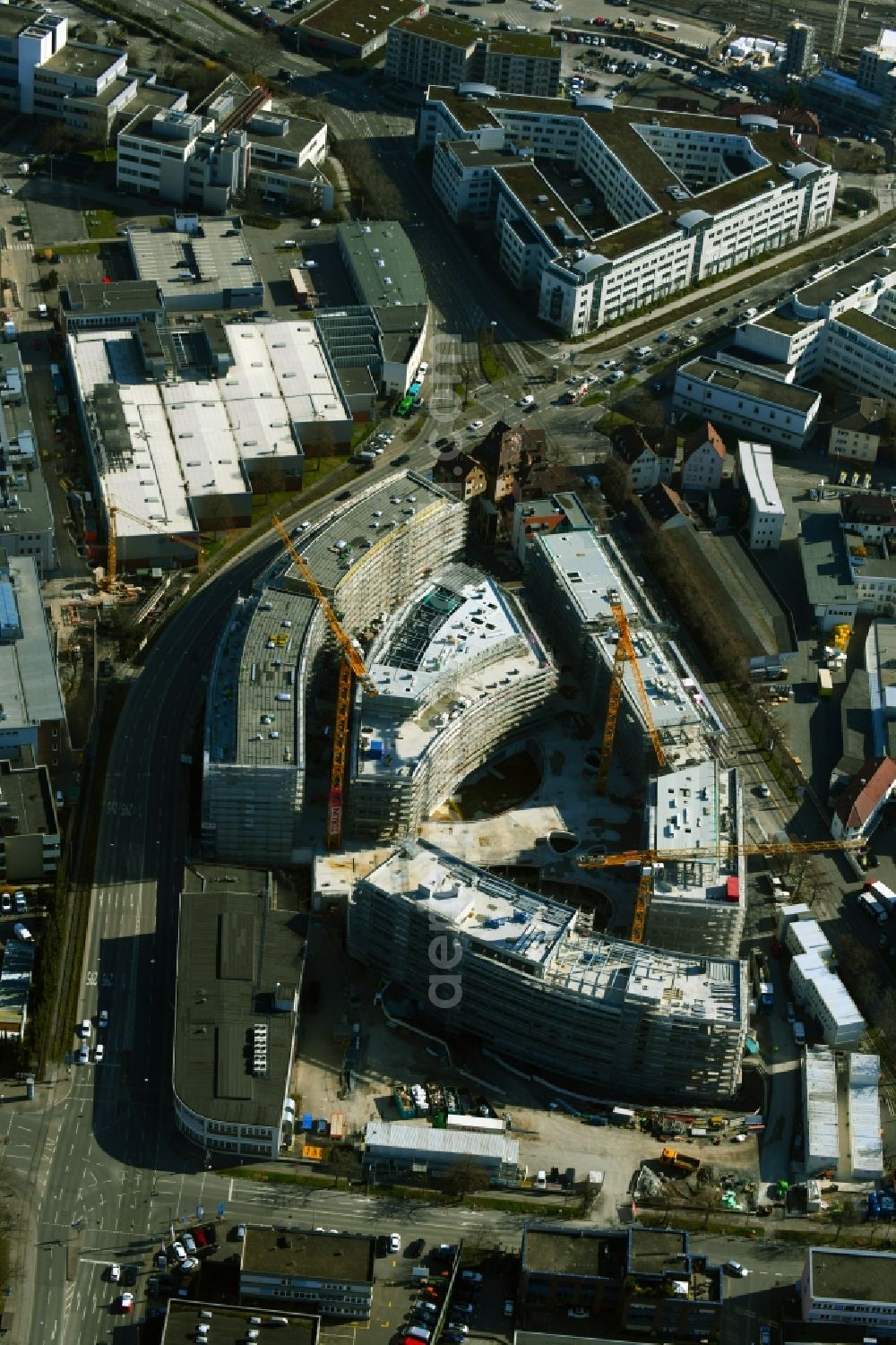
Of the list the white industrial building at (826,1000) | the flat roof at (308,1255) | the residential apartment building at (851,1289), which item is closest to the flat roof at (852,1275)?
the residential apartment building at (851,1289)

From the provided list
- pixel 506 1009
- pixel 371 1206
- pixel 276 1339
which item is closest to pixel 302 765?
pixel 506 1009

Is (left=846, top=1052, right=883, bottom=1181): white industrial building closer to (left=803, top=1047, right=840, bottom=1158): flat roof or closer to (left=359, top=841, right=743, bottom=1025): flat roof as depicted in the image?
(left=803, top=1047, right=840, bottom=1158): flat roof

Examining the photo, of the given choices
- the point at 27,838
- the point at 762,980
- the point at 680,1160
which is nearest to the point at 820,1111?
the point at 680,1160

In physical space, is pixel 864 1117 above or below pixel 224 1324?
above

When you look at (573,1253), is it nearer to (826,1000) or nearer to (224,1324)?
(224,1324)

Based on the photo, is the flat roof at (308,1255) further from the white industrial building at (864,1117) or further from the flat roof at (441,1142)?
the white industrial building at (864,1117)

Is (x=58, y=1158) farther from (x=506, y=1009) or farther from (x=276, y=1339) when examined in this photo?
(x=506, y=1009)
